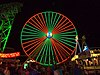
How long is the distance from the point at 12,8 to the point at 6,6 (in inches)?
34.9

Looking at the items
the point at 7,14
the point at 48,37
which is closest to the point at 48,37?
the point at 48,37

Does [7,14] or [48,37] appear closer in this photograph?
[48,37]

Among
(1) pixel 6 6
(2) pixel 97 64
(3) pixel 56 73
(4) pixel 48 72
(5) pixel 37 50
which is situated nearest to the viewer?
(3) pixel 56 73

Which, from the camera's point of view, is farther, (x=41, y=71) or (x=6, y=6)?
(x=6, y=6)

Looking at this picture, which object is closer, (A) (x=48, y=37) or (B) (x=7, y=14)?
(A) (x=48, y=37)

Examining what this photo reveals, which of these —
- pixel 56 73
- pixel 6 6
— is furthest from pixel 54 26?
pixel 56 73

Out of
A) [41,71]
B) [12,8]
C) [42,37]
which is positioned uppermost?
[12,8]

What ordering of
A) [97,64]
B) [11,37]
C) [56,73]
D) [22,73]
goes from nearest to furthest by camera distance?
[56,73] → [22,73] → [97,64] → [11,37]

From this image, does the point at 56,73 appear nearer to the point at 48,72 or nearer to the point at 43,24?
the point at 48,72

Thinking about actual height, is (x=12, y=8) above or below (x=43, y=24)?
above

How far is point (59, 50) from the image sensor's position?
24203mm

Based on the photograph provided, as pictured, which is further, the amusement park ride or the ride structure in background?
the ride structure in background

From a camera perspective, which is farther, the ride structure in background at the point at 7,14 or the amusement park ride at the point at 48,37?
the ride structure in background at the point at 7,14

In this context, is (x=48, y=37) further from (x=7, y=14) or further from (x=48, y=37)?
(x=7, y=14)
